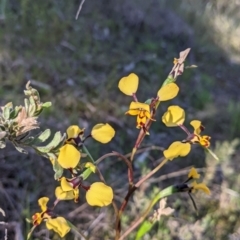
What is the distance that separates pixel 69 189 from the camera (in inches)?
29.7

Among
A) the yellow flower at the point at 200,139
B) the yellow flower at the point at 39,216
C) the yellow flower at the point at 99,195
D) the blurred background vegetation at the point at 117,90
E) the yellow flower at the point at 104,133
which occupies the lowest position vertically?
the blurred background vegetation at the point at 117,90

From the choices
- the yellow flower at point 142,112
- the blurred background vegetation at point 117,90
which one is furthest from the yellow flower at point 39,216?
the blurred background vegetation at point 117,90

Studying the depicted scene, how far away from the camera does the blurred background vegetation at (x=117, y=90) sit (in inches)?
78.8

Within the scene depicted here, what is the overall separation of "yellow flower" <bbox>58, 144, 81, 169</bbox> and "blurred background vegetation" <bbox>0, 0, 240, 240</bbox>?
908 mm

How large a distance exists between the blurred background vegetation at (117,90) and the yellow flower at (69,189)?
2.77 ft

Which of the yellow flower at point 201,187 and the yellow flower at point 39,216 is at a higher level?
the yellow flower at point 201,187

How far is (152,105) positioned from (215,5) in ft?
19.6

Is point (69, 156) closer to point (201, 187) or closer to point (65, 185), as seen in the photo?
point (65, 185)

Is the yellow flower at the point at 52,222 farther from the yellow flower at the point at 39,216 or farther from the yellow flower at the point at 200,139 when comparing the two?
the yellow flower at the point at 200,139

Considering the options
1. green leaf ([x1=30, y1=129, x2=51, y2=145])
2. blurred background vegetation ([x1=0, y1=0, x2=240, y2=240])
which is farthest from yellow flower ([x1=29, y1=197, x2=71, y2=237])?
blurred background vegetation ([x1=0, y1=0, x2=240, y2=240])

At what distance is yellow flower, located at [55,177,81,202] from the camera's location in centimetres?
76

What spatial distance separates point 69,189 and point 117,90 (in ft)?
8.32

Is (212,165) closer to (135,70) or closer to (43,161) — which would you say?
(43,161)

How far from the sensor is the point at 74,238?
1.73 m
